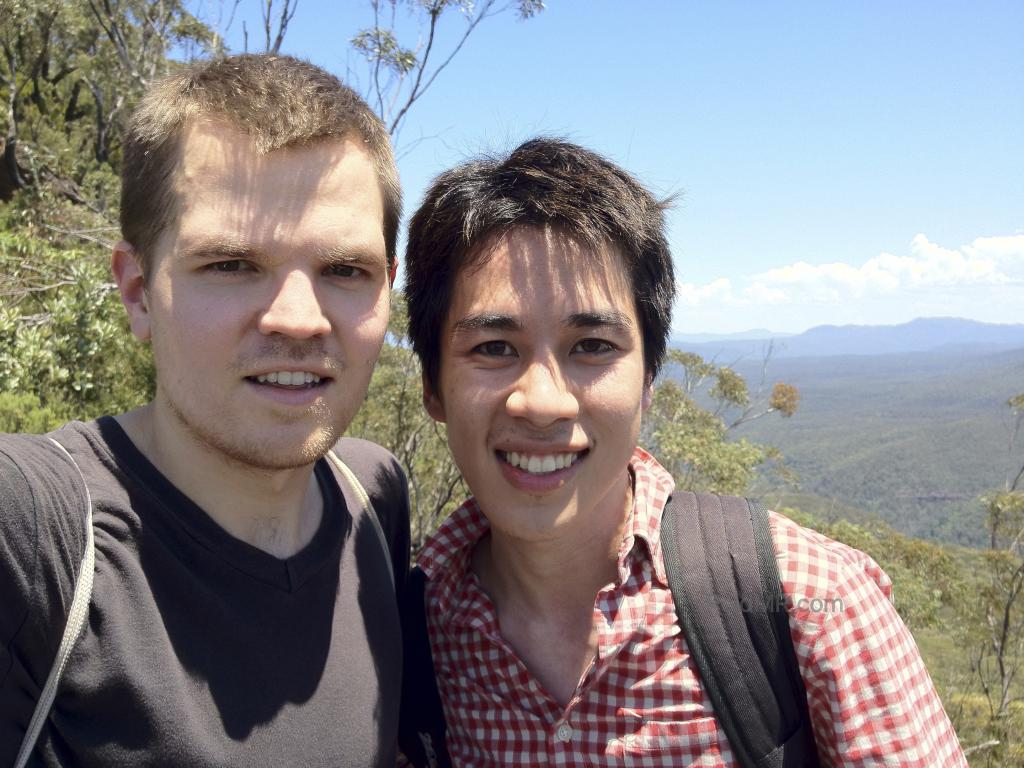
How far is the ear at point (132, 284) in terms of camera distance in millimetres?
2066

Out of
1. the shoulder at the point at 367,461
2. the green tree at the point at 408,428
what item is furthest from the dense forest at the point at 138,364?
the shoulder at the point at 367,461

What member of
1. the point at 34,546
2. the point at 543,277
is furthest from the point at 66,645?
the point at 543,277

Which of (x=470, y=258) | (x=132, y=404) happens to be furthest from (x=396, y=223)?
(x=132, y=404)

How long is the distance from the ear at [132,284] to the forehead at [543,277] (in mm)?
891

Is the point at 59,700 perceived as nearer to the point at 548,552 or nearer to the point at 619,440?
the point at 548,552

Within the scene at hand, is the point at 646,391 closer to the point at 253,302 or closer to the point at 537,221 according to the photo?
the point at 537,221

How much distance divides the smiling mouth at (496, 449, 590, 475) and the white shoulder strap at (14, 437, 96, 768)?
113 centimetres

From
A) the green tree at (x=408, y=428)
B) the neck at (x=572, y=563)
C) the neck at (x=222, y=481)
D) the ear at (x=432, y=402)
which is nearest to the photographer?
the neck at (x=222, y=481)

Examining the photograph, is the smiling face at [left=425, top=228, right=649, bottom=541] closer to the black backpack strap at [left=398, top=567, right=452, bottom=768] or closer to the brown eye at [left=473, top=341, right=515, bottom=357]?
the brown eye at [left=473, top=341, right=515, bottom=357]

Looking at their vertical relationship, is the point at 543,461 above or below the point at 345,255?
below

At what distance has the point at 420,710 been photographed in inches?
94.7

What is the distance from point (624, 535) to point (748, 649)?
19.8 inches

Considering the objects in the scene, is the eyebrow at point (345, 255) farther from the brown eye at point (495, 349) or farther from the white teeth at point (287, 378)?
the brown eye at point (495, 349)

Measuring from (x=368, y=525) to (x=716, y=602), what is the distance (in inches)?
43.5
